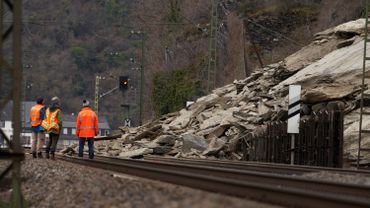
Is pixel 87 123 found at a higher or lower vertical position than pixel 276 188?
higher

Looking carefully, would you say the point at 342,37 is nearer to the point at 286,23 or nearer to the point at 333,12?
the point at 333,12

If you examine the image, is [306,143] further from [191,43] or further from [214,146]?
[191,43]

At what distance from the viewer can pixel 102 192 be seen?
11.1 metres

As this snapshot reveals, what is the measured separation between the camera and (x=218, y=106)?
35594 mm

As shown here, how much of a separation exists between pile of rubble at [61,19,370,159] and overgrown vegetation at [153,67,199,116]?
944 inches

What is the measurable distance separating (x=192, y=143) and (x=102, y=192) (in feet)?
54.9

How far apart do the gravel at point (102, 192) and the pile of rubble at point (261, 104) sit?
864 centimetres

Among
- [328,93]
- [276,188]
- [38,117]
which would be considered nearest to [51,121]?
[38,117]

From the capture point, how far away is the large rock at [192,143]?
27.8m

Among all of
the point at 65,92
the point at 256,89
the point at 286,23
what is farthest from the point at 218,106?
the point at 65,92

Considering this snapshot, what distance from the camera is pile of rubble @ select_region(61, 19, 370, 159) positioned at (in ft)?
85.1

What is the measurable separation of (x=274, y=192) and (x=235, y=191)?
2.87ft

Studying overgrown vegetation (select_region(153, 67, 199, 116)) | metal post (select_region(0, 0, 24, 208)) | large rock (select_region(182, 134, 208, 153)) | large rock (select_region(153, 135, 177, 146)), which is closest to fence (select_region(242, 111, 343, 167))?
large rock (select_region(182, 134, 208, 153))

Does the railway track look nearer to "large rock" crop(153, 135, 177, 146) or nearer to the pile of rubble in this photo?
the pile of rubble
